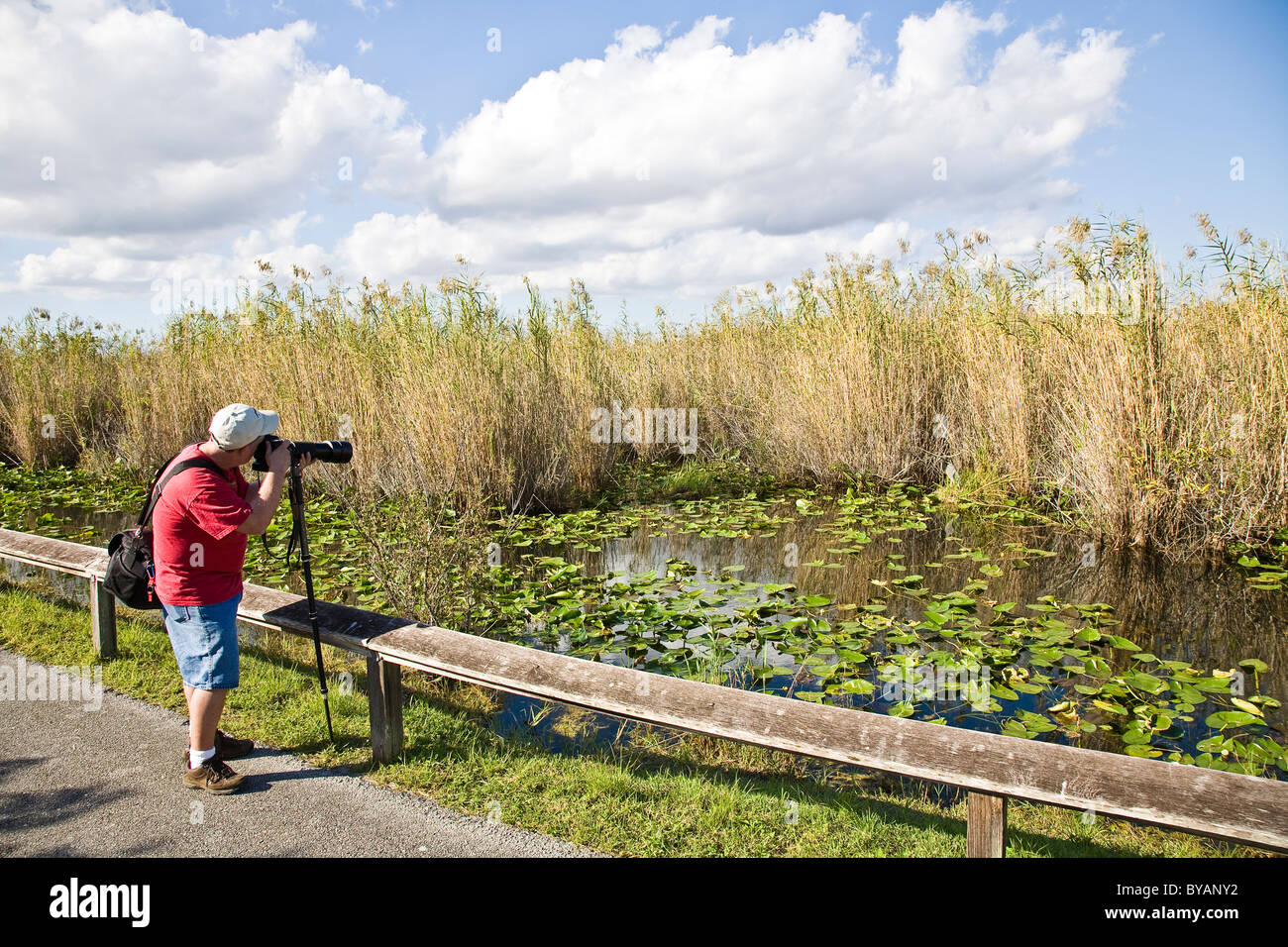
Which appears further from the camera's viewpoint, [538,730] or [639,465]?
[639,465]

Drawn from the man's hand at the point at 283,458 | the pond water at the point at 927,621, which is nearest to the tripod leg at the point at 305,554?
the man's hand at the point at 283,458

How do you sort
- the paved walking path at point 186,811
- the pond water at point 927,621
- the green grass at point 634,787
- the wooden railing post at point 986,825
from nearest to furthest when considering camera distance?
the wooden railing post at point 986,825 → the paved walking path at point 186,811 → the green grass at point 634,787 → the pond water at point 927,621

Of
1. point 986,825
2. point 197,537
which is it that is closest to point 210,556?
point 197,537

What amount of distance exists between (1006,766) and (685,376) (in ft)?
32.6

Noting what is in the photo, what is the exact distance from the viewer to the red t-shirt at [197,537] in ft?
9.39

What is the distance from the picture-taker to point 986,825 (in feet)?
7.59

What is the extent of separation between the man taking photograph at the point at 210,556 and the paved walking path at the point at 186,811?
18 cm

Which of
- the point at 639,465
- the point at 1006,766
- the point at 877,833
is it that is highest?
the point at 639,465

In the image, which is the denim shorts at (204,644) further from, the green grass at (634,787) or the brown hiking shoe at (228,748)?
the green grass at (634,787)

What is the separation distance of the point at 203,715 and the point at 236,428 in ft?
3.79

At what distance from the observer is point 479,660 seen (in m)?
3.07

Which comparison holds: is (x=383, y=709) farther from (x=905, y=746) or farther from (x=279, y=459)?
(x=905, y=746)
